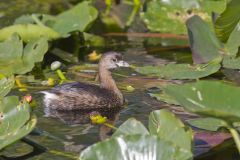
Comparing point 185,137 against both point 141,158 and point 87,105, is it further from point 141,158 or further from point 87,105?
point 87,105

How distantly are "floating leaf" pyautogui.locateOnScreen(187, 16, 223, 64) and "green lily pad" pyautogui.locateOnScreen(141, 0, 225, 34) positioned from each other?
4.81 feet

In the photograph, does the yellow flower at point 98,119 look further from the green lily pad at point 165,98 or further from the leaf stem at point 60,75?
the leaf stem at point 60,75

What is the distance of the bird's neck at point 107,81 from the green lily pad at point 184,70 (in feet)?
0.77

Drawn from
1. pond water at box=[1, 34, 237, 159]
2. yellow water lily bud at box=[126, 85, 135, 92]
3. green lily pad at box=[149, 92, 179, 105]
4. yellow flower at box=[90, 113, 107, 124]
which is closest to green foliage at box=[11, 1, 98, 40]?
pond water at box=[1, 34, 237, 159]

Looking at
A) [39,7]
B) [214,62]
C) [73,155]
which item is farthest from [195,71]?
[39,7]

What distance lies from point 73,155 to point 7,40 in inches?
88.3

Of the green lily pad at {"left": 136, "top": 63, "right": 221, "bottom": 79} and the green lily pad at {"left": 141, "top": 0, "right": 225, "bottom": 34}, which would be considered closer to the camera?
the green lily pad at {"left": 136, "top": 63, "right": 221, "bottom": 79}

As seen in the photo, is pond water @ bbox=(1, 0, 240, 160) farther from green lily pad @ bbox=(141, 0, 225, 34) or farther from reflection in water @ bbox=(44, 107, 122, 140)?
green lily pad @ bbox=(141, 0, 225, 34)

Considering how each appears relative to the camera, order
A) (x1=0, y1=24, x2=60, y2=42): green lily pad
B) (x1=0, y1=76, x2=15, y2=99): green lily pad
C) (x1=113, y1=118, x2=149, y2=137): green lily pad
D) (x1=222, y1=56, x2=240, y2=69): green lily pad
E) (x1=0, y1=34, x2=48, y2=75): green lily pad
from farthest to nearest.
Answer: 1. (x1=0, y1=24, x2=60, y2=42): green lily pad
2. (x1=0, y1=34, x2=48, y2=75): green lily pad
3. (x1=222, y1=56, x2=240, y2=69): green lily pad
4. (x1=0, y1=76, x2=15, y2=99): green lily pad
5. (x1=113, y1=118, x2=149, y2=137): green lily pad

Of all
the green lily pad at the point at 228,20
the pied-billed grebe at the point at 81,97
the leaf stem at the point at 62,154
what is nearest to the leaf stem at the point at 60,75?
the pied-billed grebe at the point at 81,97

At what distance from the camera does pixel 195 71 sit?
5.01 meters

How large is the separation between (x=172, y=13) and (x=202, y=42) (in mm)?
1755

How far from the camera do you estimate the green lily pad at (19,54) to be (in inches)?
228

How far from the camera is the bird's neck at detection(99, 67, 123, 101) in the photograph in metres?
5.49
